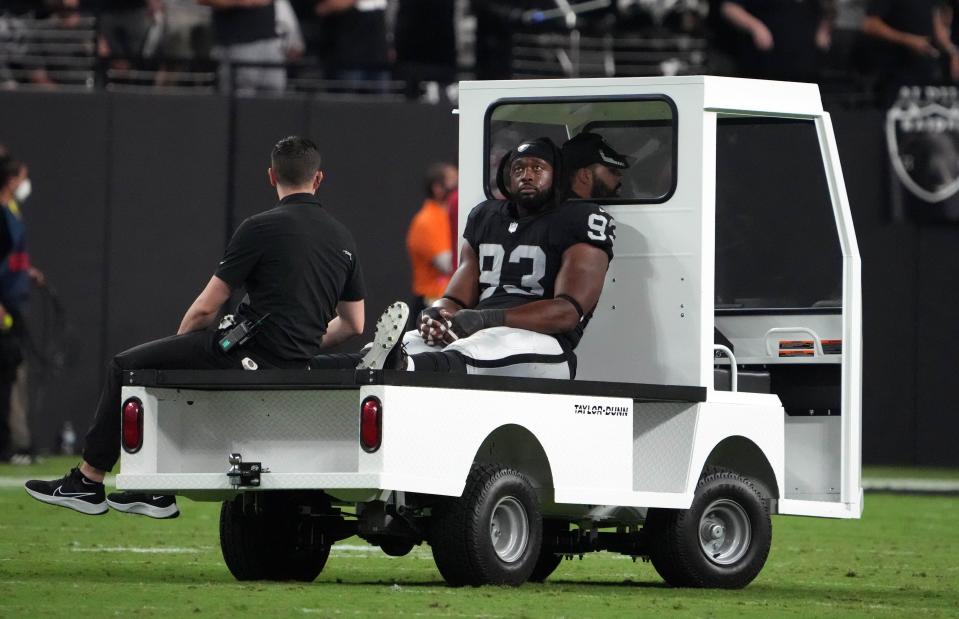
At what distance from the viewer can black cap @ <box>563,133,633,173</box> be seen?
10148 mm

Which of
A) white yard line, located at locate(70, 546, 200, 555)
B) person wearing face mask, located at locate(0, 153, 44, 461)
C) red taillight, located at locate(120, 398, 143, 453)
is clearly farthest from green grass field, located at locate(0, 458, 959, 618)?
person wearing face mask, located at locate(0, 153, 44, 461)

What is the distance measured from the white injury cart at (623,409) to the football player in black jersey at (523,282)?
1.33 feet

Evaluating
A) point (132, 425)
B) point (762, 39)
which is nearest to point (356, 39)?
point (762, 39)

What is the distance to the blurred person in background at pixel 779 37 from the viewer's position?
731 inches

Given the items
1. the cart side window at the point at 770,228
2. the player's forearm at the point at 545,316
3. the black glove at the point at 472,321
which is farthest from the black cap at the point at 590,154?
the black glove at the point at 472,321

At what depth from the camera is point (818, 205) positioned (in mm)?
11766

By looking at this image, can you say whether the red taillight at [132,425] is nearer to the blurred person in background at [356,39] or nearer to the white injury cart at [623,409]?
the white injury cart at [623,409]

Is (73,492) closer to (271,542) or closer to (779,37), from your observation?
(271,542)

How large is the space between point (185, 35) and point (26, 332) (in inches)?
130

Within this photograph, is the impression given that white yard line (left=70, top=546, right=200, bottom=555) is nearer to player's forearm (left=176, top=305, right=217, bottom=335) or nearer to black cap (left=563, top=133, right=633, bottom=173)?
player's forearm (left=176, top=305, right=217, bottom=335)

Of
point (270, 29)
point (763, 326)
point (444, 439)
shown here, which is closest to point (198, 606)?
point (444, 439)

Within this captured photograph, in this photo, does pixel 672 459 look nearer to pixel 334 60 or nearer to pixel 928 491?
pixel 928 491

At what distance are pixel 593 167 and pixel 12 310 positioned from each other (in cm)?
780

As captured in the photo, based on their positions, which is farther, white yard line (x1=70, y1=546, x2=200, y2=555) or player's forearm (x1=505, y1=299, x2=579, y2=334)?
white yard line (x1=70, y1=546, x2=200, y2=555)
